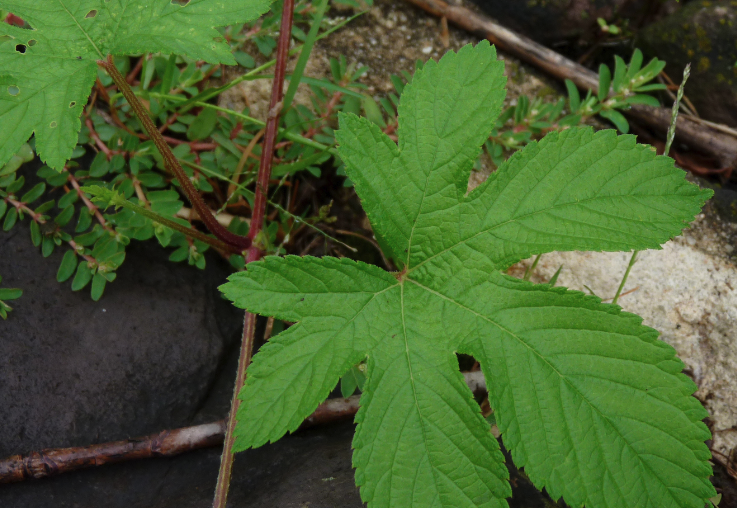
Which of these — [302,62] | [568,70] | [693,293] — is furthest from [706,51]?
[302,62]

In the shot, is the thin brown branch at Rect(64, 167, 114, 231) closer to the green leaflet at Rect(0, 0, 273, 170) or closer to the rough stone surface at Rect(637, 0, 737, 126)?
the green leaflet at Rect(0, 0, 273, 170)

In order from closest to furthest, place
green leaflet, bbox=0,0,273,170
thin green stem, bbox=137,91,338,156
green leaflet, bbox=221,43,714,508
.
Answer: green leaflet, bbox=221,43,714,508
green leaflet, bbox=0,0,273,170
thin green stem, bbox=137,91,338,156

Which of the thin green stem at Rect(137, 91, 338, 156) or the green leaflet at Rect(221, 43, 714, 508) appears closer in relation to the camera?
the green leaflet at Rect(221, 43, 714, 508)

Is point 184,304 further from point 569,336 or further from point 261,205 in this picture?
point 569,336

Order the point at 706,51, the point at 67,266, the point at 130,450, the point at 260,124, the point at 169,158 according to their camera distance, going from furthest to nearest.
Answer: the point at 706,51
the point at 260,124
the point at 67,266
the point at 130,450
the point at 169,158

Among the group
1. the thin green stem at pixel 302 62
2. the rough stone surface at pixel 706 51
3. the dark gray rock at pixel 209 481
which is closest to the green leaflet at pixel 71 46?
the thin green stem at pixel 302 62

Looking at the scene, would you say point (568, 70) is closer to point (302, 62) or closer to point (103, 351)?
point (302, 62)

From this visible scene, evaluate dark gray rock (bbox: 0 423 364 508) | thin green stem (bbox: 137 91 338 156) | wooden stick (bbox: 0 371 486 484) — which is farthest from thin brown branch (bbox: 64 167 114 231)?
dark gray rock (bbox: 0 423 364 508)
